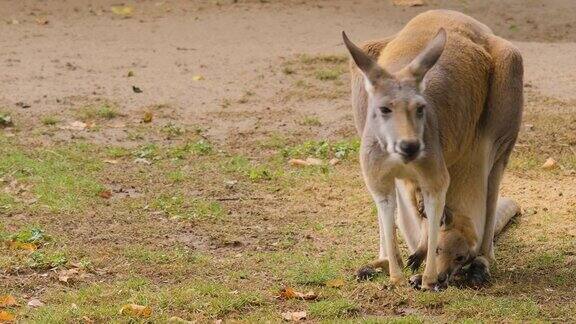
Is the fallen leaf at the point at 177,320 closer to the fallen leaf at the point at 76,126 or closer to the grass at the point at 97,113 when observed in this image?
the fallen leaf at the point at 76,126

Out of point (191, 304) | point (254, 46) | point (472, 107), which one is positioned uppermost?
point (472, 107)

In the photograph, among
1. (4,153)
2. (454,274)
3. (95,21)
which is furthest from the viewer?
(95,21)

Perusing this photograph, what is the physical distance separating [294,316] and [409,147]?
1015 mm

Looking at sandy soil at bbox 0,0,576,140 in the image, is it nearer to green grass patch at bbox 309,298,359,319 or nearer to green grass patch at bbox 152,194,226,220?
green grass patch at bbox 152,194,226,220

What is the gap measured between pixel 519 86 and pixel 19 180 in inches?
149

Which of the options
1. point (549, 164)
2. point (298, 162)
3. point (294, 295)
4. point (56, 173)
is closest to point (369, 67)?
point (294, 295)

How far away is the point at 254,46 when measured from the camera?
1240cm

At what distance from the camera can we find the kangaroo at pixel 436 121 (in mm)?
5637

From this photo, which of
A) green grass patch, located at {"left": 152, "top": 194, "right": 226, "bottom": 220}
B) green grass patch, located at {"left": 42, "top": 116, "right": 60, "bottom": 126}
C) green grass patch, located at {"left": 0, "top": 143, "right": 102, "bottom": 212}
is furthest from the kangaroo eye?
green grass patch, located at {"left": 42, "top": 116, "right": 60, "bottom": 126}

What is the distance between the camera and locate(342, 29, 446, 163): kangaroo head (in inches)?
215

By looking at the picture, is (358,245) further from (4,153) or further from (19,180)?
(4,153)

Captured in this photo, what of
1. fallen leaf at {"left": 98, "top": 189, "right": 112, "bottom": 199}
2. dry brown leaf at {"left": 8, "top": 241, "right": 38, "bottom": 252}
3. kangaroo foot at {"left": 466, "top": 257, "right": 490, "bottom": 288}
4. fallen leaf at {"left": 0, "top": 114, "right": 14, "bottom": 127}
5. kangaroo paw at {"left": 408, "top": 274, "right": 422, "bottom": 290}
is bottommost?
fallen leaf at {"left": 0, "top": 114, "right": 14, "bottom": 127}

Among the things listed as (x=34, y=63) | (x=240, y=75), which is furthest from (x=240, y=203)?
(x=34, y=63)

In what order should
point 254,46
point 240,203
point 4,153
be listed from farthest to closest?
point 254,46
point 4,153
point 240,203
